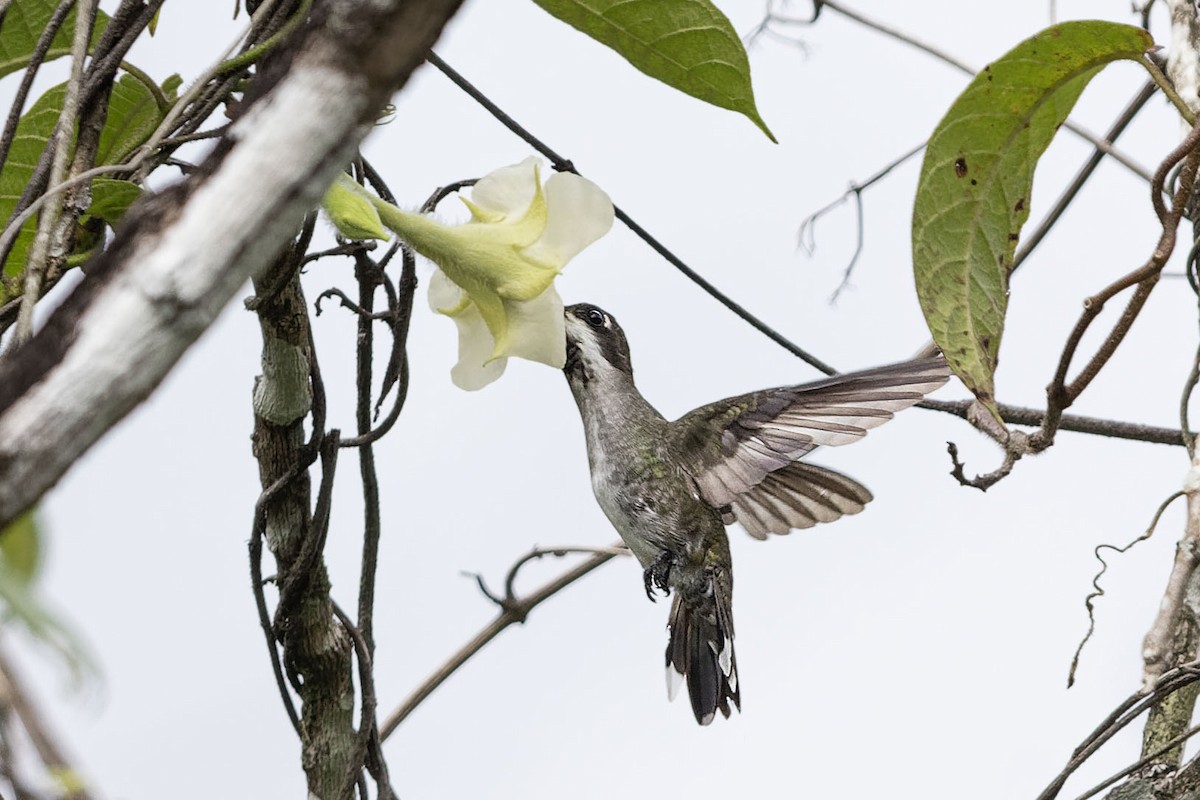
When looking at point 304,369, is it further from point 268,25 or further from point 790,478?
point 790,478

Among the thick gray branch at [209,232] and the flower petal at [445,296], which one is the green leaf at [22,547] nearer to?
the thick gray branch at [209,232]

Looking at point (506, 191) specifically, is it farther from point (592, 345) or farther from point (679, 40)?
point (592, 345)

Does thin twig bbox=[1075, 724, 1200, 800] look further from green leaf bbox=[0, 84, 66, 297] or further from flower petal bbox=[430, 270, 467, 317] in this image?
green leaf bbox=[0, 84, 66, 297]

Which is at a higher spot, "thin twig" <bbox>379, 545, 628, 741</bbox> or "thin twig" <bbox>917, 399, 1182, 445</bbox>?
"thin twig" <bbox>917, 399, 1182, 445</bbox>

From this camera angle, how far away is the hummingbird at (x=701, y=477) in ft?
7.02

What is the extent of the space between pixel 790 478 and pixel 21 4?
Result: 1.39 metres

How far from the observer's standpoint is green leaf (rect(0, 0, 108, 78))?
4.72ft

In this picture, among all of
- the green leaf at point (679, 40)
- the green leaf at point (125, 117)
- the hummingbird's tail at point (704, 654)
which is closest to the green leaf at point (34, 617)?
the green leaf at point (679, 40)

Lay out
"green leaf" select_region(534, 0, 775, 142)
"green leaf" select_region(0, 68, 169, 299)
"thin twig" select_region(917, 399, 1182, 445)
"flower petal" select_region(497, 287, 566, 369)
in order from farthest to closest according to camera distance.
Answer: "thin twig" select_region(917, 399, 1182, 445), "green leaf" select_region(0, 68, 169, 299), "flower petal" select_region(497, 287, 566, 369), "green leaf" select_region(534, 0, 775, 142)

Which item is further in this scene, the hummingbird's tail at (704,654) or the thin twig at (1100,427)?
the hummingbird's tail at (704,654)

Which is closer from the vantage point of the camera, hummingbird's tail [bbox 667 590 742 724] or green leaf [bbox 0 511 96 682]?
green leaf [bbox 0 511 96 682]

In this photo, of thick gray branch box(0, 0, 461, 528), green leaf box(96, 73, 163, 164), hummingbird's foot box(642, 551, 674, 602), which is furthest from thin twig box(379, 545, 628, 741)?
thick gray branch box(0, 0, 461, 528)

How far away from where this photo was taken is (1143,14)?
1886 millimetres

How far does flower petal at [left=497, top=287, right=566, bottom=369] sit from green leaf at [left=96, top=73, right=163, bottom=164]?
446 mm
